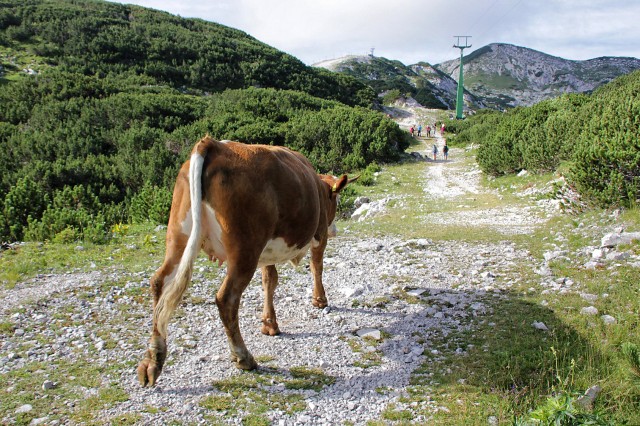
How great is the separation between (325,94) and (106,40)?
28.0 m

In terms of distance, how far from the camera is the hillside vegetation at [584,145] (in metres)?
9.45

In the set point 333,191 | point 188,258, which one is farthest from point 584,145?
point 188,258

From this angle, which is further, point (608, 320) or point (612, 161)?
point (612, 161)

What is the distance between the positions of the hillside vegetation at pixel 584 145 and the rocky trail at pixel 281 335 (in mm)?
3012

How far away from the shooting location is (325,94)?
6019cm

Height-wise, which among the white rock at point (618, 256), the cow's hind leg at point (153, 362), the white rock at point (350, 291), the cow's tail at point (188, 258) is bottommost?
the white rock at point (350, 291)

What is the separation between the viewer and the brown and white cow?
13.3 feet

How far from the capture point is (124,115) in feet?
99.9

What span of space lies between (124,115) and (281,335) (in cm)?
2945

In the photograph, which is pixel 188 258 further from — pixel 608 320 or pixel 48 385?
pixel 608 320

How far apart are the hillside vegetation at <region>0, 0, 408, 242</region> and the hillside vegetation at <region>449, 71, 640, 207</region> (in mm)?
8825

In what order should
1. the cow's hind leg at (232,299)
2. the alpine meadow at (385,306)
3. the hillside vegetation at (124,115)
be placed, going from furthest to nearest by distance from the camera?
the hillside vegetation at (124,115)
the cow's hind leg at (232,299)
the alpine meadow at (385,306)

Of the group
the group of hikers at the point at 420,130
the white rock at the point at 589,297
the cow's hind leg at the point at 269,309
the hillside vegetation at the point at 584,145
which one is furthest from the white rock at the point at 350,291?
the group of hikers at the point at 420,130

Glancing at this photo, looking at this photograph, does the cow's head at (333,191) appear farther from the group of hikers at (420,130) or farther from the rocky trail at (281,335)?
the group of hikers at (420,130)
